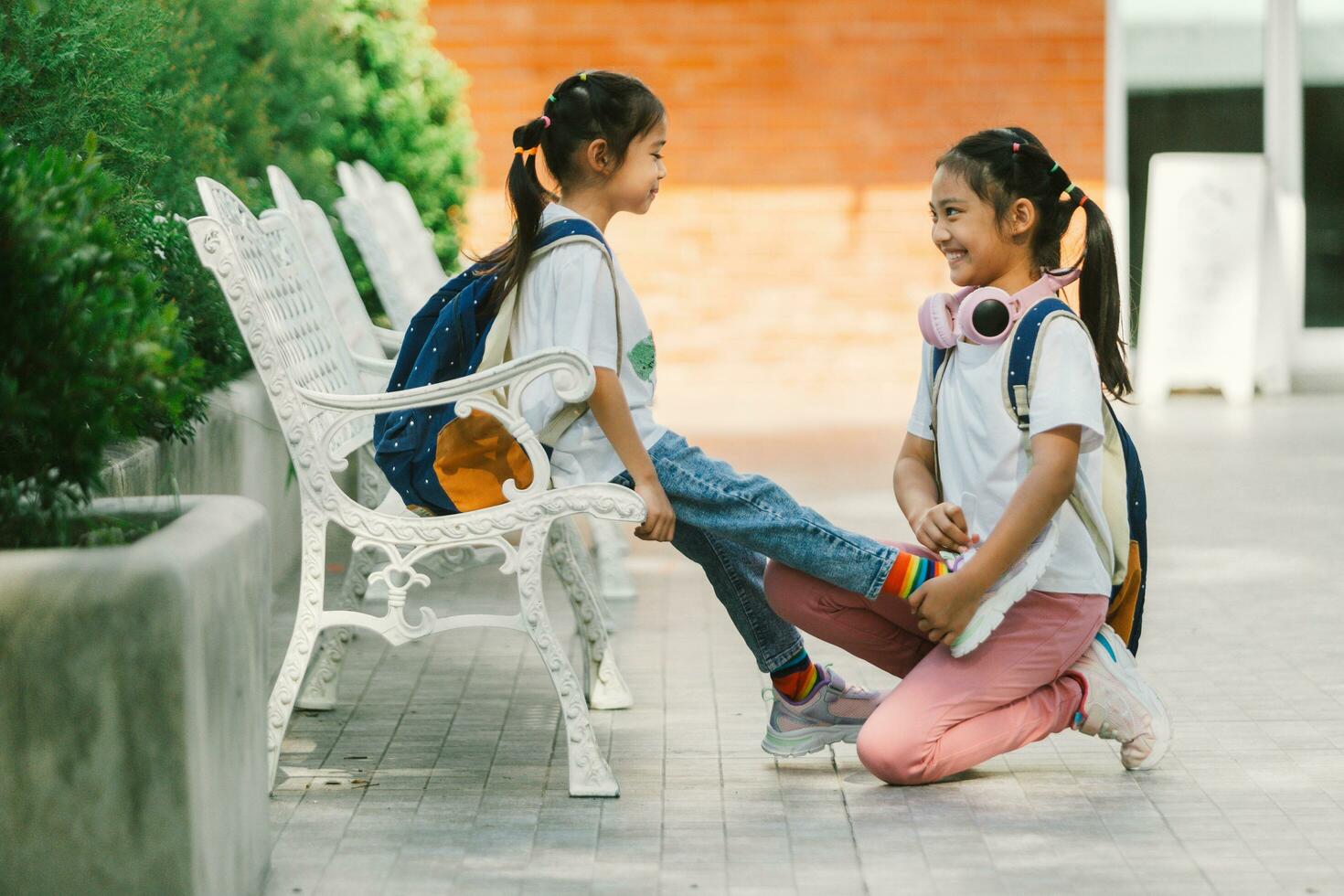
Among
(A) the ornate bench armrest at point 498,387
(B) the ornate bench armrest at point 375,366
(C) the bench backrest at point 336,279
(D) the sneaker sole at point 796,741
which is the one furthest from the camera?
(C) the bench backrest at point 336,279

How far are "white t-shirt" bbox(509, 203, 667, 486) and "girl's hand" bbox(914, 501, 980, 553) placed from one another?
0.58 m

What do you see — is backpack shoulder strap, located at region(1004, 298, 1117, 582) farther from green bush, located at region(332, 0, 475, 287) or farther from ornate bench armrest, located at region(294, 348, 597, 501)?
green bush, located at region(332, 0, 475, 287)

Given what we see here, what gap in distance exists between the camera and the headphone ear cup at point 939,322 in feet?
12.0

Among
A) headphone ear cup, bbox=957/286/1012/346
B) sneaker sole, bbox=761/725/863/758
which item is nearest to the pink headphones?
headphone ear cup, bbox=957/286/1012/346

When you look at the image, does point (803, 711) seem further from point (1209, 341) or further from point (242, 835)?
point (1209, 341)

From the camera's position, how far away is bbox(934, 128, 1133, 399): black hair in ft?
11.8

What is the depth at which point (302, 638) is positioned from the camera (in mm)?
3559

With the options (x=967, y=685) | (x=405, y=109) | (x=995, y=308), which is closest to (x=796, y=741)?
(x=967, y=685)

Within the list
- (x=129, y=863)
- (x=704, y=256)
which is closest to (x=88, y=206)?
(x=129, y=863)

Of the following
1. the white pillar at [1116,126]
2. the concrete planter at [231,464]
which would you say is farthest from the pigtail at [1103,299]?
the white pillar at [1116,126]

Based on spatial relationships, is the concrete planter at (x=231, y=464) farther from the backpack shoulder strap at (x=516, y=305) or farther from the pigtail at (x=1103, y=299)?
the pigtail at (x=1103, y=299)

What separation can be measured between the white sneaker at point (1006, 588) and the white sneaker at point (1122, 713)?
265mm

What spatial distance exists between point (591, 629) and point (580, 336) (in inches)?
42.2

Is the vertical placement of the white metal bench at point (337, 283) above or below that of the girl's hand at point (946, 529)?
above
